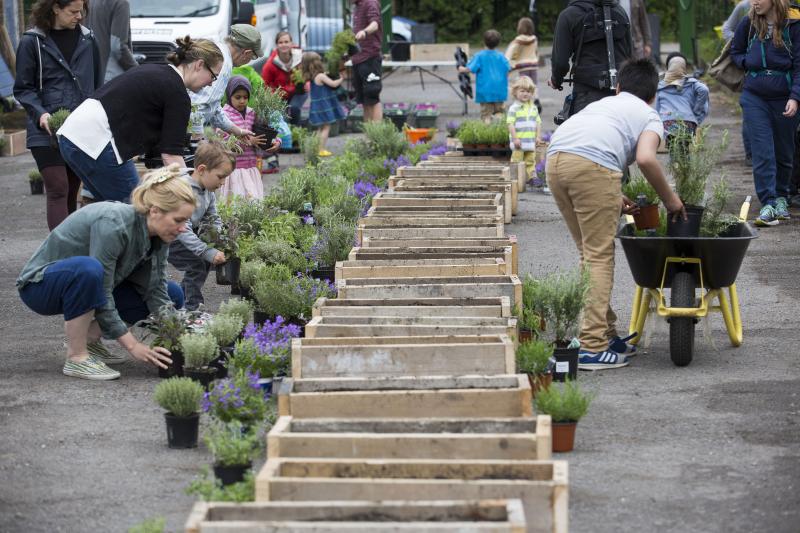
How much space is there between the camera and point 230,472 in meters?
4.62

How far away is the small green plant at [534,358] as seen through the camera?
5.73 meters

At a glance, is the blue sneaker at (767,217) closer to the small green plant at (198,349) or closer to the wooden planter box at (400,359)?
the wooden planter box at (400,359)

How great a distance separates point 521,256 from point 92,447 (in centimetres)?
480

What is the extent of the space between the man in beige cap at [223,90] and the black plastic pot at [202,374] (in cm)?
326

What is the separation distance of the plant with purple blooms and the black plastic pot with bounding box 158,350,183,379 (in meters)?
1.01

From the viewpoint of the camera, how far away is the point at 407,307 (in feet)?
20.3

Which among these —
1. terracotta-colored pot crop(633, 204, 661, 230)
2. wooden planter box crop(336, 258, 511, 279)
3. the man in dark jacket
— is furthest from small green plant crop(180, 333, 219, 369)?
the man in dark jacket

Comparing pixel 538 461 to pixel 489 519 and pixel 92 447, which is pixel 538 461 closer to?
pixel 489 519

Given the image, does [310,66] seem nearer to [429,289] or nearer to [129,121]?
[129,121]

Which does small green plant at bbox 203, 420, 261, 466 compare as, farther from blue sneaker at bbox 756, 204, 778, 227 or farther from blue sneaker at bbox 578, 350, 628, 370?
blue sneaker at bbox 756, 204, 778, 227

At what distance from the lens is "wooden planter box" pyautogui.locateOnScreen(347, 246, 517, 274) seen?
A: 7.20 m

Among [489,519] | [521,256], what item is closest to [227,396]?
[489,519]

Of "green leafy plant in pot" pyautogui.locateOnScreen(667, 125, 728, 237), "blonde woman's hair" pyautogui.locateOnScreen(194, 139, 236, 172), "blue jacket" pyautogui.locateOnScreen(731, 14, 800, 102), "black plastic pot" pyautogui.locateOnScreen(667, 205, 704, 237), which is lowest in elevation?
"black plastic pot" pyautogui.locateOnScreen(667, 205, 704, 237)

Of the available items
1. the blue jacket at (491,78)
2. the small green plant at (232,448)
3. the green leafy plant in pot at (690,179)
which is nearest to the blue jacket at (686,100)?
the blue jacket at (491,78)
